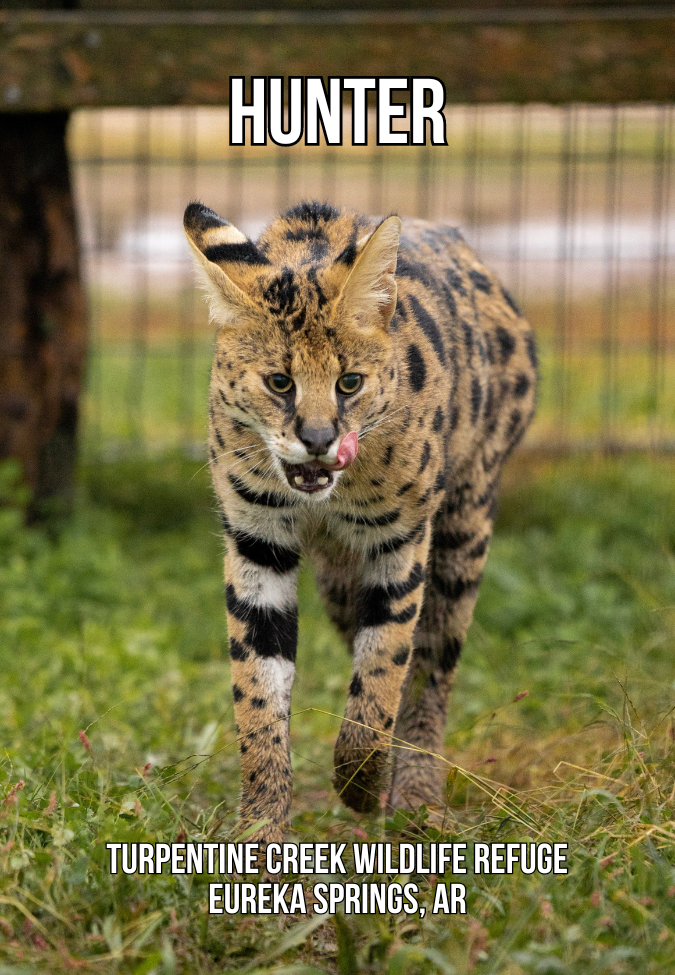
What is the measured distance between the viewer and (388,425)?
124 inches

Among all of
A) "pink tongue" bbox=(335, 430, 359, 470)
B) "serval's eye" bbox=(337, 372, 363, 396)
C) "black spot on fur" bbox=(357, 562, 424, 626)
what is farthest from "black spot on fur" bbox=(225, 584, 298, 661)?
"serval's eye" bbox=(337, 372, 363, 396)

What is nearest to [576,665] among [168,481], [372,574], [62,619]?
[372,574]

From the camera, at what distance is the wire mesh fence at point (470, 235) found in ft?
25.5

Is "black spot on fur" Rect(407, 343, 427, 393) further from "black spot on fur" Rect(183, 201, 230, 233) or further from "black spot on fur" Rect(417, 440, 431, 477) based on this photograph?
"black spot on fur" Rect(183, 201, 230, 233)

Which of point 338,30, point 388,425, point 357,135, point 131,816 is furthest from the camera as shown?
point 338,30

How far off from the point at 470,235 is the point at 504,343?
8.54 ft

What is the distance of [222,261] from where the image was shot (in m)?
3.06

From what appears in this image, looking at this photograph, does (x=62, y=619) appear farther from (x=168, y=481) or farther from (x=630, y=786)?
(x=630, y=786)

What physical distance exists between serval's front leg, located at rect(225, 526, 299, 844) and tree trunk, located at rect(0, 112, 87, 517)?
3.05 m

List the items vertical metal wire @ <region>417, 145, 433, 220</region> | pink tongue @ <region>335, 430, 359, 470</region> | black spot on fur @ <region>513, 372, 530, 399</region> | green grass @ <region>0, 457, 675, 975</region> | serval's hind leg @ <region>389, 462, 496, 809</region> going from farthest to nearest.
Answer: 1. vertical metal wire @ <region>417, 145, 433, 220</region>
2. black spot on fur @ <region>513, 372, 530, 399</region>
3. serval's hind leg @ <region>389, 462, 496, 809</region>
4. pink tongue @ <region>335, 430, 359, 470</region>
5. green grass @ <region>0, 457, 675, 975</region>

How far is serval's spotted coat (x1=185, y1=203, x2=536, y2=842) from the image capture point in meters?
2.89

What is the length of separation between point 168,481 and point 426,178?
8.00ft

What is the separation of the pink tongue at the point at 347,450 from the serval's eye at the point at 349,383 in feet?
0.33

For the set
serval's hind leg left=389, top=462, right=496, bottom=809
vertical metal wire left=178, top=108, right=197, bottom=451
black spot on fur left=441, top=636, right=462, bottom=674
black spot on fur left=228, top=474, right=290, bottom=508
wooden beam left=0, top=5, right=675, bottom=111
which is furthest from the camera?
vertical metal wire left=178, top=108, right=197, bottom=451
